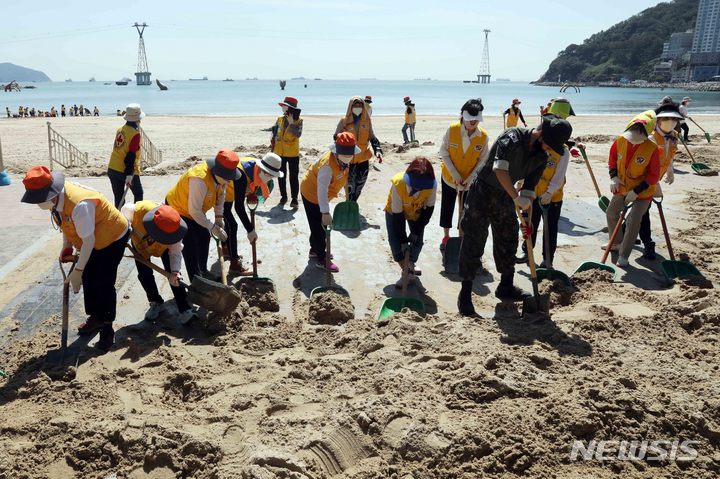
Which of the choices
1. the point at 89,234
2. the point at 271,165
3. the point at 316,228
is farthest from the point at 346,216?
the point at 89,234

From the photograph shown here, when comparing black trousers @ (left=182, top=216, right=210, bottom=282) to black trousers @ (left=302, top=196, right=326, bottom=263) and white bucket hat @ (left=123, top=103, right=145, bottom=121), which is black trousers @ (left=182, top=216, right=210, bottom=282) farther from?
white bucket hat @ (left=123, top=103, right=145, bottom=121)

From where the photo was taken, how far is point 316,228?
588 centimetres

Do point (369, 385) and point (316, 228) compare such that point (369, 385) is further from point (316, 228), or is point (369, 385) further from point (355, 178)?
point (355, 178)

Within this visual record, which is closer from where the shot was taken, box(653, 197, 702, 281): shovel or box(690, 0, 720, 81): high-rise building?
box(653, 197, 702, 281): shovel

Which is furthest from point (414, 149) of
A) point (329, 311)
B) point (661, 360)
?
point (661, 360)

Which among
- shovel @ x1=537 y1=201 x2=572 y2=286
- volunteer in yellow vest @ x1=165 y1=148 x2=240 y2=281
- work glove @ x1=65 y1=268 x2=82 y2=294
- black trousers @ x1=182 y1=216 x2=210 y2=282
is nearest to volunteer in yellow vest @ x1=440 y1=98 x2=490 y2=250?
→ shovel @ x1=537 y1=201 x2=572 y2=286

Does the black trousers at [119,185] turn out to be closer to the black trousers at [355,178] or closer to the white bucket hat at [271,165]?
the white bucket hat at [271,165]

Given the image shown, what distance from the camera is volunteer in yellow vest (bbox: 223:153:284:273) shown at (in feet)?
17.6

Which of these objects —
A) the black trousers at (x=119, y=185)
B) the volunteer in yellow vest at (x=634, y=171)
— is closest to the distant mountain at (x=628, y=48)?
the volunteer in yellow vest at (x=634, y=171)

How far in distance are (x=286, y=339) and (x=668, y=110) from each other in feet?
17.7

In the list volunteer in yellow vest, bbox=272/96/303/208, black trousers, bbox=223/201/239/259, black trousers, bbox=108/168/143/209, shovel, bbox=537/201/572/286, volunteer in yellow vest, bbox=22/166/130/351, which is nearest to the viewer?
volunteer in yellow vest, bbox=22/166/130/351

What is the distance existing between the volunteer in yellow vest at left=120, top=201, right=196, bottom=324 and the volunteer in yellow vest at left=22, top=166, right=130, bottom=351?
220 mm

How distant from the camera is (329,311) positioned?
15.2 feet

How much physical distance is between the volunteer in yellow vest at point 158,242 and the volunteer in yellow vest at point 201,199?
0.29 meters
